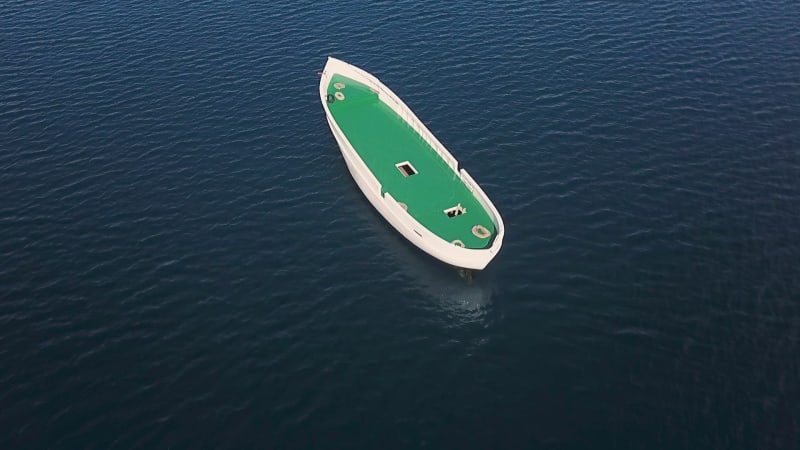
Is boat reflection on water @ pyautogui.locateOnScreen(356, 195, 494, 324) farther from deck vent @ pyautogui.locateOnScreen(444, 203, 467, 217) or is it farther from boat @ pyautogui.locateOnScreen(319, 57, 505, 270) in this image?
deck vent @ pyautogui.locateOnScreen(444, 203, 467, 217)

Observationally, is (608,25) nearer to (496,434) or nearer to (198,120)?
(198,120)

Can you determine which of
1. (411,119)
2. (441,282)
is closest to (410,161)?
(411,119)

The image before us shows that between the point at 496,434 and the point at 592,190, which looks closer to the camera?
the point at 496,434

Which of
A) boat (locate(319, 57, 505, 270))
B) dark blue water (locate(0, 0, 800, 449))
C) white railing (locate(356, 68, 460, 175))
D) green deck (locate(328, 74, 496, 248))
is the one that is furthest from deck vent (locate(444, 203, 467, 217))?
white railing (locate(356, 68, 460, 175))

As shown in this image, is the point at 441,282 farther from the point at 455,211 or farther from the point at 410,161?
the point at 410,161

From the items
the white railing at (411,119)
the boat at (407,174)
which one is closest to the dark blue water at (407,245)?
the boat at (407,174)

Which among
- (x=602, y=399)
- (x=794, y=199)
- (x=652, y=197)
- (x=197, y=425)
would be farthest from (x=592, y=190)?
(x=197, y=425)

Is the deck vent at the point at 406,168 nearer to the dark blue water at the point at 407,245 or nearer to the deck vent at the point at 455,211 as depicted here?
the dark blue water at the point at 407,245
